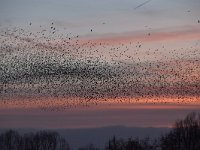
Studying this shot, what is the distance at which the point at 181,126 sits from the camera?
124250 mm

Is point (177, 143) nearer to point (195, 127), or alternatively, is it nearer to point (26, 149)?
point (195, 127)

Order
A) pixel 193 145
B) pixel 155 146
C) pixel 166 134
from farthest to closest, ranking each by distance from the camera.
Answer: pixel 155 146 → pixel 166 134 → pixel 193 145

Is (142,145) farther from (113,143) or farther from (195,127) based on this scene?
(195,127)

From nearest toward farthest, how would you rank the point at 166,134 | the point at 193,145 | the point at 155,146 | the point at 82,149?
the point at 193,145 < the point at 166,134 < the point at 155,146 < the point at 82,149

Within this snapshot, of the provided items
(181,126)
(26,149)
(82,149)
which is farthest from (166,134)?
(82,149)

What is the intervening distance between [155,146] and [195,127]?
21.4 m

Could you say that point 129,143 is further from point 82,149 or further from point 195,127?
point 82,149

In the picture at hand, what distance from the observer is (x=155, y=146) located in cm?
14075

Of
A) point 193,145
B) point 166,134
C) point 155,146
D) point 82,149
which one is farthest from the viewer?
point 82,149

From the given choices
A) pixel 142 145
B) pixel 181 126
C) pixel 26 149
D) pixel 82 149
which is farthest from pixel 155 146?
pixel 82 149

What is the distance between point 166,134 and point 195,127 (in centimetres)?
1222

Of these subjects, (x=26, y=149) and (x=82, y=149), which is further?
(x=82, y=149)

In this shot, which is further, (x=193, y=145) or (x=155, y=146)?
(x=155, y=146)

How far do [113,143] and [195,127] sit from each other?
27.6m
